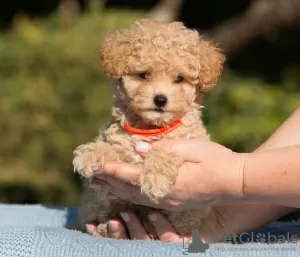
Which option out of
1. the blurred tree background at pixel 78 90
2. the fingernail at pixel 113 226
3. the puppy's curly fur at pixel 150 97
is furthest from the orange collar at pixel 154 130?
the blurred tree background at pixel 78 90

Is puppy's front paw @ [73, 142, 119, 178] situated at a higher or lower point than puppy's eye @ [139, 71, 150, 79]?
lower

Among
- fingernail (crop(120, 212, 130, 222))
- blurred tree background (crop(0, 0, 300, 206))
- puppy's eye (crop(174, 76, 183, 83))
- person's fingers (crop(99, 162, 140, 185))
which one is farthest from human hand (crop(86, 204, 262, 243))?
blurred tree background (crop(0, 0, 300, 206))

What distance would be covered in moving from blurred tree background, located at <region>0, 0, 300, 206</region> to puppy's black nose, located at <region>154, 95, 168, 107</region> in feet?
10.7

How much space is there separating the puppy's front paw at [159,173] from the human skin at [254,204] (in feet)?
0.31

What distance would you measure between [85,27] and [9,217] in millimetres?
5494

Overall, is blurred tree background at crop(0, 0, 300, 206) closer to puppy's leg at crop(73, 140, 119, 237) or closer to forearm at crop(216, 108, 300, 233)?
forearm at crop(216, 108, 300, 233)

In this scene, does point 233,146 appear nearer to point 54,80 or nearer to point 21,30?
Answer: point 54,80

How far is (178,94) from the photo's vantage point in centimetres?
302

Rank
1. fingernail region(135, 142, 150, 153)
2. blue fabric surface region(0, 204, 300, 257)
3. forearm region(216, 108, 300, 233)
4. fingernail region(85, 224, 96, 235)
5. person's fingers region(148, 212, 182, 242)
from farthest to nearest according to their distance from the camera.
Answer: forearm region(216, 108, 300, 233) → fingernail region(85, 224, 96, 235) → person's fingers region(148, 212, 182, 242) → fingernail region(135, 142, 150, 153) → blue fabric surface region(0, 204, 300, 257)

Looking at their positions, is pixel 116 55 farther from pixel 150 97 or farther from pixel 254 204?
pixel 254 204

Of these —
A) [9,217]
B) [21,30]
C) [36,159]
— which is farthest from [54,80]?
[9,217]

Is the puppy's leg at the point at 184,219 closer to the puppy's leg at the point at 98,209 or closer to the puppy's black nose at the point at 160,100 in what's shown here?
the puppy's leg at the point at 98,209

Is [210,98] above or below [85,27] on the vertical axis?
below

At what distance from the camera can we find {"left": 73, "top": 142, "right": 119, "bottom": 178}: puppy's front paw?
297 centimetres
